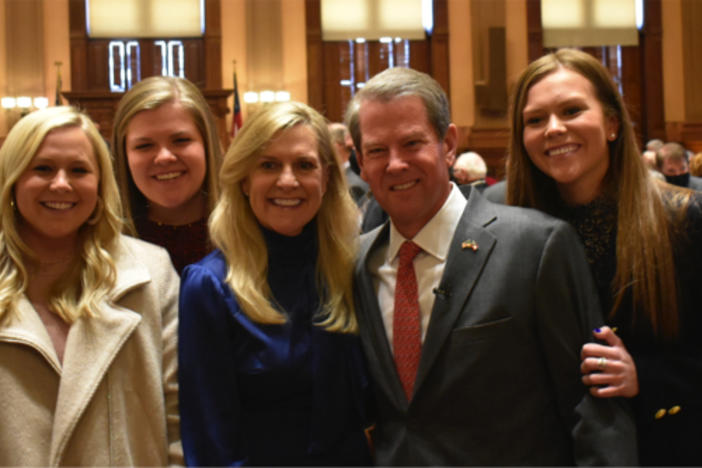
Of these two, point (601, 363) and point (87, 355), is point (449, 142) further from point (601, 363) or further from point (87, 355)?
point (87, 355)

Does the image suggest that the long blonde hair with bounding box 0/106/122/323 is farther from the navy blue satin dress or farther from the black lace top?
the black lace top

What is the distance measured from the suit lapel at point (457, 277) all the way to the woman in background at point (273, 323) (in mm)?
269

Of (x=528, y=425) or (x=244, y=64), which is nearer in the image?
(x=528, y=425)

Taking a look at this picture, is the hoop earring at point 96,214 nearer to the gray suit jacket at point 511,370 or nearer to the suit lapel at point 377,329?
the suit lapel at point 377,329

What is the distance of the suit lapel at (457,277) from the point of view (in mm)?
1777

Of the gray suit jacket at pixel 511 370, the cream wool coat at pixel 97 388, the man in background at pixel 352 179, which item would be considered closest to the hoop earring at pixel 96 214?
the cream wool coat at pixel 97 388

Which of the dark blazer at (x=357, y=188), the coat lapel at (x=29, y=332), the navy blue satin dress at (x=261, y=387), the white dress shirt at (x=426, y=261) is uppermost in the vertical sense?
the dark blazer at (x=357, y=188)

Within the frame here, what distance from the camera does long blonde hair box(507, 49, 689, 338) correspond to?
1.89 metres

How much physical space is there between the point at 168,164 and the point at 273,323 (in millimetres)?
819

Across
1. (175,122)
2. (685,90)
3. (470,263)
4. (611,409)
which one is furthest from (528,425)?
(685,90)

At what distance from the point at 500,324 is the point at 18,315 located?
1.28m

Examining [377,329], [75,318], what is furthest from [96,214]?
[377,329]

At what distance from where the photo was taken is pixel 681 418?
6.29ft

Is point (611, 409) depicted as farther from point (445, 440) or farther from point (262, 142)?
point (262, 142)
